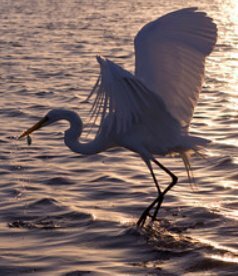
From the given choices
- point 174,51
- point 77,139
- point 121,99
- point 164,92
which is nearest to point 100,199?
point 77,139

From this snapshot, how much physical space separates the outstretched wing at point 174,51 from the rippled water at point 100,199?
1.22 m

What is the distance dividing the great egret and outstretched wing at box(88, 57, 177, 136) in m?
0.02

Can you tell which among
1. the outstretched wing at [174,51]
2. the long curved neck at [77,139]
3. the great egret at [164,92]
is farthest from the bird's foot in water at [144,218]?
the outstretched wing at [174,51]

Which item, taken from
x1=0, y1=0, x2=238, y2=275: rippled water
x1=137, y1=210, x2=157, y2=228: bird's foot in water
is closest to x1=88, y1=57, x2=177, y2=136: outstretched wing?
x1=137, y1=210, x2=157, y2=228: bird's foot in water

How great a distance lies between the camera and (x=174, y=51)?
8.55m

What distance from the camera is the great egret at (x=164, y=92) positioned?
8.47m

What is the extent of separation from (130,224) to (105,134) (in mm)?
955

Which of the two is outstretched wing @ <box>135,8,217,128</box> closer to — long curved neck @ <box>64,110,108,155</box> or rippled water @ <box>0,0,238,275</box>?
long curved neck @ <box>64,110,108,155</box>

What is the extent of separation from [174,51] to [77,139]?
1384mm

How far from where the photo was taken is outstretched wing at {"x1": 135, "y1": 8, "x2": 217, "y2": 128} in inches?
334

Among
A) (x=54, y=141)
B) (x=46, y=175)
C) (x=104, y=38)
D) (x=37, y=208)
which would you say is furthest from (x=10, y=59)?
(x=37, y=208)

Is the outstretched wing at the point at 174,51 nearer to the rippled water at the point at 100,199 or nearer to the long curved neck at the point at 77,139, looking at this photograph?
the long curved neck at the point at 77,139

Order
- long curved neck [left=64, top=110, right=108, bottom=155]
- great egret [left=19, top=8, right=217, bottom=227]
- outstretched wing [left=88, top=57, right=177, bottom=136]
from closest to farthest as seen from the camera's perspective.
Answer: outstretched wing [left=88, top=57, right=177, bottom=136]
great egret [left=19, top=8, right=217, bottom=227]
long curved neck [left=64, top=110, right=108, bottom=155]

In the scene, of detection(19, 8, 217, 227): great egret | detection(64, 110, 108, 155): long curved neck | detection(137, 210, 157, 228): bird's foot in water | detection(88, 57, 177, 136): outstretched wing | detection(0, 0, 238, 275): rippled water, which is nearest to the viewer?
detection(88, 57, 177, 136): outstretched wing
